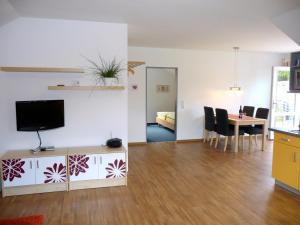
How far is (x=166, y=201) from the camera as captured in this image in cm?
327

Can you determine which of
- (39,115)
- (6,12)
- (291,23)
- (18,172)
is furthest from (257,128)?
(6,12)

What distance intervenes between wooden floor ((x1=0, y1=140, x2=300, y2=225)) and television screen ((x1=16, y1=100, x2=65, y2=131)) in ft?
3.23

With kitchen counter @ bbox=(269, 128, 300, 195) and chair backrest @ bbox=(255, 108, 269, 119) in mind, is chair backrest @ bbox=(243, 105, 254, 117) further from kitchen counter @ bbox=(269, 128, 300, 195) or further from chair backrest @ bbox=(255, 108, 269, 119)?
kitchen counter @ bbox=(269, 128, 300, 195)

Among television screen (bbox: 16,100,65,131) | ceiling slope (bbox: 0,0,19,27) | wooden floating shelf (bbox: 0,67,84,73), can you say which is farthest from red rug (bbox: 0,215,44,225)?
ceiling slope (bbox: 0,0,19,27)

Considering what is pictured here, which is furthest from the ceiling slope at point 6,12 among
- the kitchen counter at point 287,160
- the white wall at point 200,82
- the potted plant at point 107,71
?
the kitchen counter at point 287,160

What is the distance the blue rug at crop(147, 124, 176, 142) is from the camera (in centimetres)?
714

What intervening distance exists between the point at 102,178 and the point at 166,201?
1.04m

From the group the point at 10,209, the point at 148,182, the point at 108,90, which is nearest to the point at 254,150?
the point at 148,182

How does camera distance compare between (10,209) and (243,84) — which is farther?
(243,84)

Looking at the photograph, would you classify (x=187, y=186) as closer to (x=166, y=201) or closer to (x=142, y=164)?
(x=166, y=201)

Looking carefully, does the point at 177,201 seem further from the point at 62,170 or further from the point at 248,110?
the point at 248,110

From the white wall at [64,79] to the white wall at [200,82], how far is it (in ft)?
7.48

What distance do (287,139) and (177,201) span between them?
72.9 inches

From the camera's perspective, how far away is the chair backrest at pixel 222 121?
5707mm
